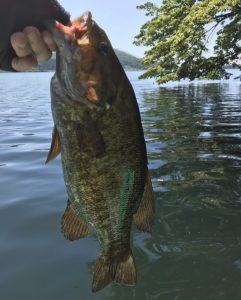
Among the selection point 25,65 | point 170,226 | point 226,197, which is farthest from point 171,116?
point 25,65

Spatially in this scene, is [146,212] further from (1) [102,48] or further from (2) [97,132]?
(1) [102,48]

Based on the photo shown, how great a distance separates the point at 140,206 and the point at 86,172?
56cm

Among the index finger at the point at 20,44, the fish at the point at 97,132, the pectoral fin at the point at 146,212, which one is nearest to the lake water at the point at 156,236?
the pectoral fin at the point at 146,212

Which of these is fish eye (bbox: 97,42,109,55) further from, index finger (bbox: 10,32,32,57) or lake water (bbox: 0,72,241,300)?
lake water (bbox: 0,72,241,300)

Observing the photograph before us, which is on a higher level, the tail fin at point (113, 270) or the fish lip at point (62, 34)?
the fish lip at point (62, 34)

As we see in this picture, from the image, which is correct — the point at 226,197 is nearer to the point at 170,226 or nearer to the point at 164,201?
the point at 164,201

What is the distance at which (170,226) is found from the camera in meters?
7.42

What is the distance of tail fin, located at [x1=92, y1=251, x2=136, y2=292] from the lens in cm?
354

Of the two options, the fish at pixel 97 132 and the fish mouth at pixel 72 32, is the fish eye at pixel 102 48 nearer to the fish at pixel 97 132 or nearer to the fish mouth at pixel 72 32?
the fish at pixel 97 132

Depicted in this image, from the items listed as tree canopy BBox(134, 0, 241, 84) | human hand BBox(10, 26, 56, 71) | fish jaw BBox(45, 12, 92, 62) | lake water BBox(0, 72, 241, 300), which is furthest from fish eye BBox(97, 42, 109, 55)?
tree canopy BBox(134, 0, 241, 84)

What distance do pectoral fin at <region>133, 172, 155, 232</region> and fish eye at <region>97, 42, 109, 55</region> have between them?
1079 millimetres

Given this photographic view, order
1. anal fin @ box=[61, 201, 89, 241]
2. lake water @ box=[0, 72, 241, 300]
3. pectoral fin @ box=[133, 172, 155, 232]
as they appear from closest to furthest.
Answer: pectoral fin @ box=[133, 172, 155, 232] < anal fin @ box=[61, 201, 89, 241] < lake water @ box=[0, 72, 241, 300]

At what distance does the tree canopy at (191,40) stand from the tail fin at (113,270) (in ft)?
54.2

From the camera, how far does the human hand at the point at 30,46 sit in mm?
3086
